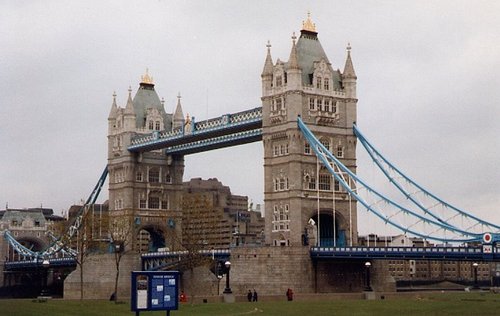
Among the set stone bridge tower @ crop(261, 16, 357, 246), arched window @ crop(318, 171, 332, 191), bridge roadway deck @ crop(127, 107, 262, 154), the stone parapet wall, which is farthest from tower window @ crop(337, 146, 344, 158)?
the stone parapet wall

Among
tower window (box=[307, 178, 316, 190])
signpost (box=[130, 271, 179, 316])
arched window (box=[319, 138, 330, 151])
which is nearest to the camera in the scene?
signpost (box=[130, 271, 179, 316])

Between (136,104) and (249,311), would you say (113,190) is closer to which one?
(136,104)

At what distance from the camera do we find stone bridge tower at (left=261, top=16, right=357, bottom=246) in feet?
344

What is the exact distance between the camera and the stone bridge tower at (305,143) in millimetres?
105000

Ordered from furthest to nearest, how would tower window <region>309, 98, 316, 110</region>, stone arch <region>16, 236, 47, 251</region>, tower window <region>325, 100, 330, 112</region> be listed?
stone arch <region>16, 236, 47, 251</region>, tower window <region>325, 100, 330, 112</region>, tower window <region>309, 98, 316, 110</region>

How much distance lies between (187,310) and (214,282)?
66718 millimetres

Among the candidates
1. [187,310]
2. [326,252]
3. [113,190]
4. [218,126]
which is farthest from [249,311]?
[113,190]

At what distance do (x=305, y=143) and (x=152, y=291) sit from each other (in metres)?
65.6

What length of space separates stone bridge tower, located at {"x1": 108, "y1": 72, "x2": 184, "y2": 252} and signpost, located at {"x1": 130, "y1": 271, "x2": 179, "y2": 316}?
308ft

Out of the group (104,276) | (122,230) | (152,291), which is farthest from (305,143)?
(152,291)

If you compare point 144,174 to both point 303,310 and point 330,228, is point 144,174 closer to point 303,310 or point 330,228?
point 330,228

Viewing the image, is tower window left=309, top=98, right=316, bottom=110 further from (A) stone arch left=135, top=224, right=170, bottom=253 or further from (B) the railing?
(A) stone arch left=135, top=224, right=170, bottom=253

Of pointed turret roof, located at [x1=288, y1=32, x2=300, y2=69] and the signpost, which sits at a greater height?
pointed turret roof, located at [x1=288, y1=32, x2=300, y2=69]

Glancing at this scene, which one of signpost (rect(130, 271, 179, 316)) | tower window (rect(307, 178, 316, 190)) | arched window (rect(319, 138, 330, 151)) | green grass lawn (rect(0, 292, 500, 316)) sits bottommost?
green grass lawn (rect(0, 292, 500, 316))
